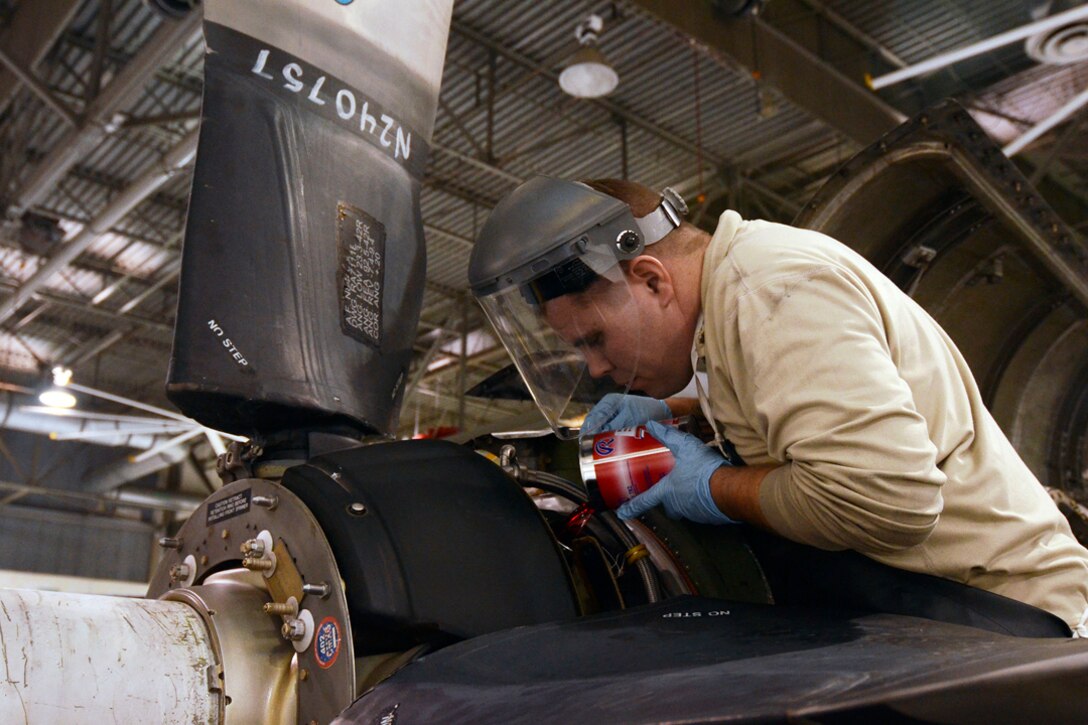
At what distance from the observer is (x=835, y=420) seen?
1.27 meters

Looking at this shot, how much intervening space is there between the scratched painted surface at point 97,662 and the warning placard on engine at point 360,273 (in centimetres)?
61

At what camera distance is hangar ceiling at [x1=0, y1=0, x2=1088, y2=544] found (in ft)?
23.9

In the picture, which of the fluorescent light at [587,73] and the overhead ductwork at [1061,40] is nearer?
the overhead ductwork at [1061,40]

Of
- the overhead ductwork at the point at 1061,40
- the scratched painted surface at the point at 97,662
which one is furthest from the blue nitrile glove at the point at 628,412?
the overhead ductwork at the point at 1061,40

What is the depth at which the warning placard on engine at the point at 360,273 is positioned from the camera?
1.80 metres

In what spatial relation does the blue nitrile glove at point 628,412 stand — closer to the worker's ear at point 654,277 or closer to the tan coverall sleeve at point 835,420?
the worker's ear at point 654,277

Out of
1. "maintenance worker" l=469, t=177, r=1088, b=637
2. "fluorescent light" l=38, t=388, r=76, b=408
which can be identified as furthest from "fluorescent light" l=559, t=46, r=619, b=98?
"fluorescent light" l=38, t=388, r=76, b=408

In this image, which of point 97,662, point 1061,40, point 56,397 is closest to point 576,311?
point 97,662

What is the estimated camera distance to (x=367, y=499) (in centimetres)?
147

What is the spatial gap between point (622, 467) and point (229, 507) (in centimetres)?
67

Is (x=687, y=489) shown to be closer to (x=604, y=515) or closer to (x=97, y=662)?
(x=604, y=515)

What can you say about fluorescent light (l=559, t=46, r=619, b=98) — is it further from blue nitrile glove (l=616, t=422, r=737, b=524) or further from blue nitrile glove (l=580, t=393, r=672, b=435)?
blue nitrile glove (l=616, t=422, r=737, b=524)

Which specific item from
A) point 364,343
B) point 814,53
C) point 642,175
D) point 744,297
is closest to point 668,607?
point 744,297

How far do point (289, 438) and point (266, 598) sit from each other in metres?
0.33
